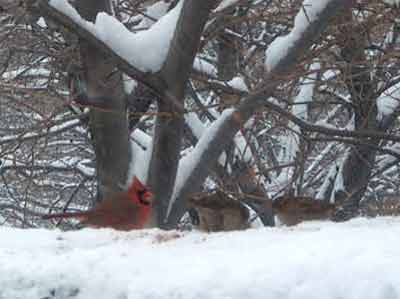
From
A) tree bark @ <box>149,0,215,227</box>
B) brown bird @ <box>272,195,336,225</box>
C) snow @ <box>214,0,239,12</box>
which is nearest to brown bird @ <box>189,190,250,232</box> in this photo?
brown bird @ <box>272,195,336,225</box>

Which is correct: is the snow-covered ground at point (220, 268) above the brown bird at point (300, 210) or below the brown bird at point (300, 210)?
below

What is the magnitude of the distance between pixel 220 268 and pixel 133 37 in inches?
177

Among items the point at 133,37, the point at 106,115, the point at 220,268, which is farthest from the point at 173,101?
the point at 220,268

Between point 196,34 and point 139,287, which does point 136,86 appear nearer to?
point 196,34

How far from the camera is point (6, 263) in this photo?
2514 millimetres

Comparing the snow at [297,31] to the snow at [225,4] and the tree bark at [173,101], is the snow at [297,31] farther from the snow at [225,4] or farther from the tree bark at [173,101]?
the snow at [225,4]

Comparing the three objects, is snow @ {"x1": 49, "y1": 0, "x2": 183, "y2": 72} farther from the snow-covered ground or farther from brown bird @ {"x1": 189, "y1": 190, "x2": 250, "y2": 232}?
the snow-covered ground

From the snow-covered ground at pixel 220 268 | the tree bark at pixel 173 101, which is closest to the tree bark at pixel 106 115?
the tree bark at pixel 173 101

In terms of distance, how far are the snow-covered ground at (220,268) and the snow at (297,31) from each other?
3.57m

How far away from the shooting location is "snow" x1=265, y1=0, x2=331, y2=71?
623 cm

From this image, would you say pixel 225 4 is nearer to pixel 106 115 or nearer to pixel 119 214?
pixel 106 115

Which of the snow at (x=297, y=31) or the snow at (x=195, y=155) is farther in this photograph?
the snow at (x=195, y=155)

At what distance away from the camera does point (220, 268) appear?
2256mm

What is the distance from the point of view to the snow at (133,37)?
6.39 m
